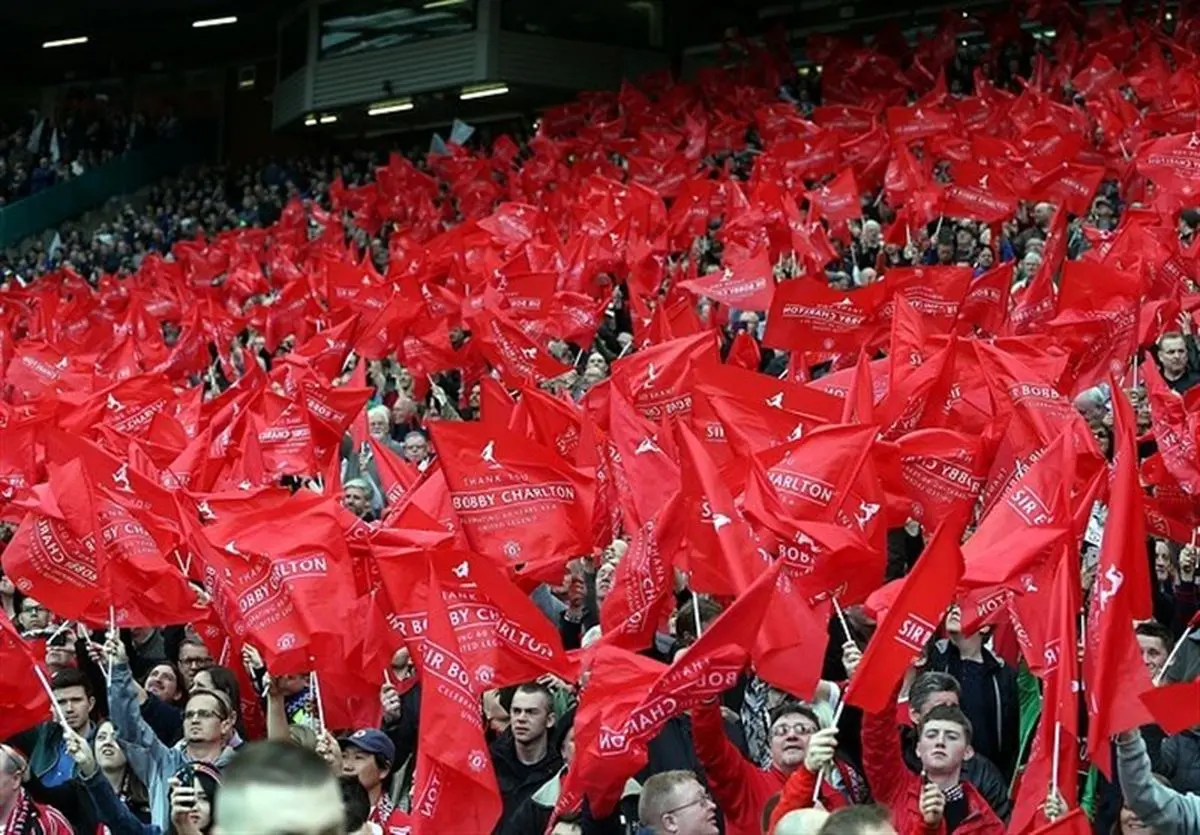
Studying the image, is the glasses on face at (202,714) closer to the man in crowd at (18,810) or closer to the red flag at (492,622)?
the man in crowd at (18,810)

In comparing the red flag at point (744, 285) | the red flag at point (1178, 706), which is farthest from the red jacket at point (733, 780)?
the red flag at point (744, 285)

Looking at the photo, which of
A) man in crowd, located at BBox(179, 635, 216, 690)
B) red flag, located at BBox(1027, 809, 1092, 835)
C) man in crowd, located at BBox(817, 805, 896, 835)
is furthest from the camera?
man in crowd, located at BBox(179, 635, 216, 690)

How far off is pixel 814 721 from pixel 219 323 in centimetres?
1232

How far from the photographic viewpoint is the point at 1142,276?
449 inches

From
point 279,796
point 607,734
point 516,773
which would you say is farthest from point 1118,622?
point 279,796

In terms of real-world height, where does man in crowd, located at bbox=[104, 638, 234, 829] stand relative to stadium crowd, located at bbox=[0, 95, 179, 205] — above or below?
above

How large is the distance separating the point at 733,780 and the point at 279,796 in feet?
11.3

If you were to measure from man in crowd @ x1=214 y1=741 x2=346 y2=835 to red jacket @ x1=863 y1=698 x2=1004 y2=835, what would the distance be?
3.25 metres

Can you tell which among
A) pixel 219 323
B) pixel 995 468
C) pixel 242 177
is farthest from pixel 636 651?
pixel 242 177

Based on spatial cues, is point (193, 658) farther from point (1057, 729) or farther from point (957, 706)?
point (1057, 729)

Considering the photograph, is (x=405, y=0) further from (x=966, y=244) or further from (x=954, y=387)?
(x=954, y=387)

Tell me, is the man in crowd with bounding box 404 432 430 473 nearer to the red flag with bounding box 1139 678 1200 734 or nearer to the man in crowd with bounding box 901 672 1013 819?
the man in crowd with bounding box 901 672 1013 819

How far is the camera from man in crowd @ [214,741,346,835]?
3133 millimetres

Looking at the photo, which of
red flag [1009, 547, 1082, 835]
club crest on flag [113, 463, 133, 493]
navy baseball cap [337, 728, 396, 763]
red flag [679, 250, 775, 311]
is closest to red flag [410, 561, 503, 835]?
navy baseball cap [337, 728, 396, 763]
